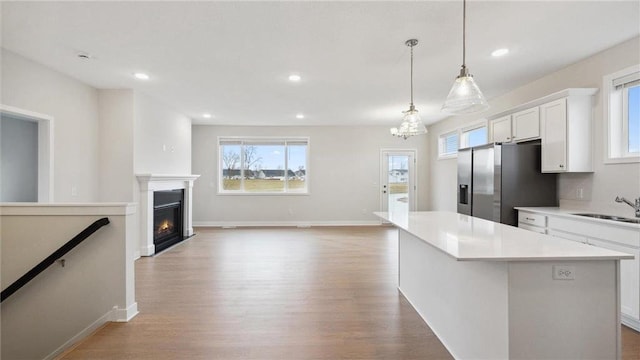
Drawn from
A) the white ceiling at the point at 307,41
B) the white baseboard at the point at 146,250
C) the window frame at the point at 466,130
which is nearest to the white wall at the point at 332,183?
the window frame at the point at 466,130

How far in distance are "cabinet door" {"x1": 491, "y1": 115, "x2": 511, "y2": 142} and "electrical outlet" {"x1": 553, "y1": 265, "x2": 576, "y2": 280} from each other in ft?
10.5

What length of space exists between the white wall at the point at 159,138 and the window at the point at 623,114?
6.20m

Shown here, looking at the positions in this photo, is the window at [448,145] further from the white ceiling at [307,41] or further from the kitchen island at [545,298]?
the kitchen island at [545,298]

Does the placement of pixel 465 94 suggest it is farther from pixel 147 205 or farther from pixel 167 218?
pixel 167 218

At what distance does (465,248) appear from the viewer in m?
1.57

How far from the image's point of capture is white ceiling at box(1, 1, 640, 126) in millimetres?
2377

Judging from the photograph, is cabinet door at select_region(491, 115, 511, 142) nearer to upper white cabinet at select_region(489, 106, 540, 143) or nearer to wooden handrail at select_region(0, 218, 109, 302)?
upper white cabinet at select_region(489, 106, 540, 143)

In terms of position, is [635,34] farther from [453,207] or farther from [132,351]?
[132,351]

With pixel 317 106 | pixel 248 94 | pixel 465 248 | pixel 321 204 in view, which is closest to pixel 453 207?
pixel 321 204

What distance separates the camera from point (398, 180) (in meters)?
7.67

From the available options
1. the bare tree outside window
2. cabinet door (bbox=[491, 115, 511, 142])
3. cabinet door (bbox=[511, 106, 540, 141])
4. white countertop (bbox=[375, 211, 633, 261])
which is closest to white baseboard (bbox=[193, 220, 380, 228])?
the bare tree outside window

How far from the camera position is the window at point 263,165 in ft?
24.7

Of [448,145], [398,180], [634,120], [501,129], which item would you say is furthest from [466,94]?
[398,180]

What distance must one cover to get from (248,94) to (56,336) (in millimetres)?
3808
